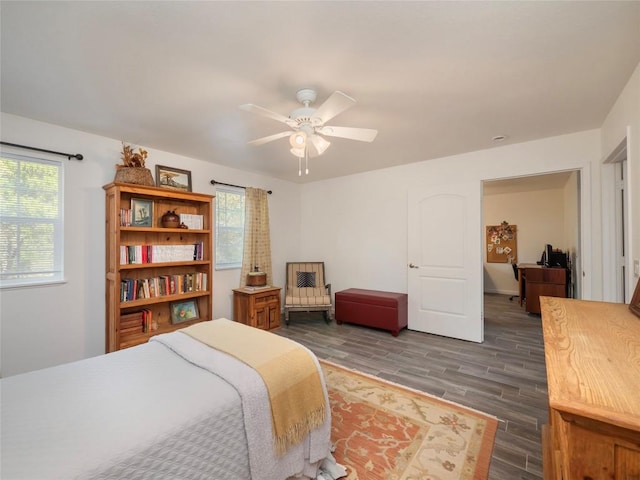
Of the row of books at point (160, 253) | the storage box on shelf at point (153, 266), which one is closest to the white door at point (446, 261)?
the storage box on shelf at point (153, 266)

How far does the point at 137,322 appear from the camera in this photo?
300 centimetres

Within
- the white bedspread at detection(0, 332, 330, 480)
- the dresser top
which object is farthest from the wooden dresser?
the white bedspread at detection(0, 332, 330, 480)

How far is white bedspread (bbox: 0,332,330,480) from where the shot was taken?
0.95 metres

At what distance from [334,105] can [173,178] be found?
2607mm

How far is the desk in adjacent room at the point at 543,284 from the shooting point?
15.3 feet

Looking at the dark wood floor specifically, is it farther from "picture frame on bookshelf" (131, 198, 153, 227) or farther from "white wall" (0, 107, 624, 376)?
"picture frame on bookshelf" (131, 198, 153, 227)

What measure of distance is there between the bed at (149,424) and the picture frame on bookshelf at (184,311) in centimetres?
184

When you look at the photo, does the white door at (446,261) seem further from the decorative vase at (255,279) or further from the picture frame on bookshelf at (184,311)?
A: the picture frame on bookshelf at (184,311)

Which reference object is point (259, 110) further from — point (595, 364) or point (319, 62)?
point (595, 364)

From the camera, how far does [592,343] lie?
95cm

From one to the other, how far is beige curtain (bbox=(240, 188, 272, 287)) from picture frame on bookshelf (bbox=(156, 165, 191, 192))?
35.6 inches

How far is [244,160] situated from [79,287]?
2346mm

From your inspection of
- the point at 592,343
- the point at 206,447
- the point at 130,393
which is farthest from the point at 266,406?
the point at 592,343

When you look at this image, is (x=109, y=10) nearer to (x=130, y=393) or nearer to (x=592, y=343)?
(x=130, y=393)
